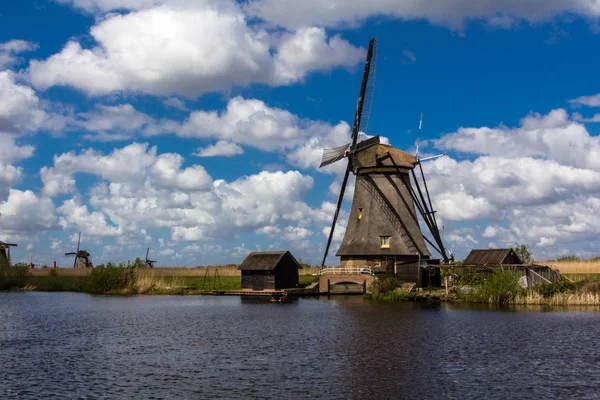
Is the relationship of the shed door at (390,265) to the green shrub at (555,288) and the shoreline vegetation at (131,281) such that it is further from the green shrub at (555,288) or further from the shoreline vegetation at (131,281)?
the green shrub at (555,288)

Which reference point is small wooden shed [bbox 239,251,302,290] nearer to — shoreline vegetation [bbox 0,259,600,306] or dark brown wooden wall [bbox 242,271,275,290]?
dark brown wooden wall [bbox 242,271,275,290]

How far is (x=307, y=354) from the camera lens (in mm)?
22016

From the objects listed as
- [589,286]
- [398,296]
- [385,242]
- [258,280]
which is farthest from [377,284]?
[589,286]

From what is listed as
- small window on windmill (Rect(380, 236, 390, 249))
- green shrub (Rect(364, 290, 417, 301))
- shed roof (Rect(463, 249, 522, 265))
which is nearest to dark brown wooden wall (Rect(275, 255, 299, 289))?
small window on windmill (Rect(380, 236, 390, 249))

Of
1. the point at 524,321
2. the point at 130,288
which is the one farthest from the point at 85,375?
the point at 130,288

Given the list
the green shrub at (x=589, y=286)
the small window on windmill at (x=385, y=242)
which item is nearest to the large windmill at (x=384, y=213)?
the small window on windmill at (x=385, y=242)

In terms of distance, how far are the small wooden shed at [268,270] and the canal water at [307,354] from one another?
1463 centimetres

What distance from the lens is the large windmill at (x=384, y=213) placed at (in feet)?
157

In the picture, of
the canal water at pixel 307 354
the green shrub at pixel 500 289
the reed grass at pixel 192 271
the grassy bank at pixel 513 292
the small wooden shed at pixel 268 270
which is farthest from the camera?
the reed grass at pixel 192 271

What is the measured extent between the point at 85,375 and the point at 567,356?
15404 mm

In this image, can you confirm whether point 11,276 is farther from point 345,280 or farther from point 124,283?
point 345,280

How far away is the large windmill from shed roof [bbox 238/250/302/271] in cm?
525

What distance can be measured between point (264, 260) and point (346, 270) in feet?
24.6

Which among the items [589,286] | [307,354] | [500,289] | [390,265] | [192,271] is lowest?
[307,354]
